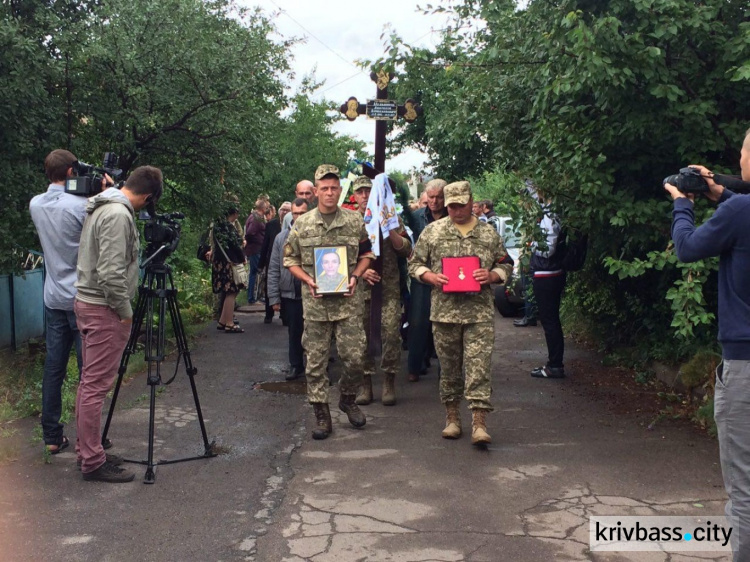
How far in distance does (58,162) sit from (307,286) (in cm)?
205

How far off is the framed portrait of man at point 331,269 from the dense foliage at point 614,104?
5.23 feet

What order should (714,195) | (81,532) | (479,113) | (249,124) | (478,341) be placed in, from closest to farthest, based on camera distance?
1. (714,195)
2. (81,532)
3. (478,341)
4. (479,113)
5. (249,124)

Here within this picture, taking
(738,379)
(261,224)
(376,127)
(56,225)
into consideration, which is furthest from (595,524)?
(261,224)

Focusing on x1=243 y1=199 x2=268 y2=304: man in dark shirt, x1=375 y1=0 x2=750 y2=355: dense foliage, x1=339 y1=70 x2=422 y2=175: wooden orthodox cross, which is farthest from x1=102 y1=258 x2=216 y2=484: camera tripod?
x1=243 y1=199 x2=268 y2=304: man in dark shirt

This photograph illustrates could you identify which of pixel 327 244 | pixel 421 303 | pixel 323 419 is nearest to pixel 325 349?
pixel 323 419

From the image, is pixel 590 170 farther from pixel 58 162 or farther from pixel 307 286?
pixel 58 162

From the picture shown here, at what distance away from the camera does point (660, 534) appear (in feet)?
15.4

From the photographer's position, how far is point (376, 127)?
10.1 metres

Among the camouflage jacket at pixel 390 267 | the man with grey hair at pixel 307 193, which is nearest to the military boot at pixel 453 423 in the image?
the camouflage jacket at pixel 390 267

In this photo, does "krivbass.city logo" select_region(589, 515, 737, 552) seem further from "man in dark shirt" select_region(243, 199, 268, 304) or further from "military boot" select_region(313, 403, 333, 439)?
"man in dark shirt" select_region(243, 199, 268, 304)

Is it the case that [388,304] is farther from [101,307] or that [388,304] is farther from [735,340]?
[735,340]

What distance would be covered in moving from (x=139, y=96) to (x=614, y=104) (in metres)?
4.96

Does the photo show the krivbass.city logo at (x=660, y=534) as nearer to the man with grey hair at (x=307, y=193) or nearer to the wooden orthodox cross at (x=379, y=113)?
the wooden orthodox cross at (x=379, y=113)

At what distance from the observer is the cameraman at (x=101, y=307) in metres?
5.38
